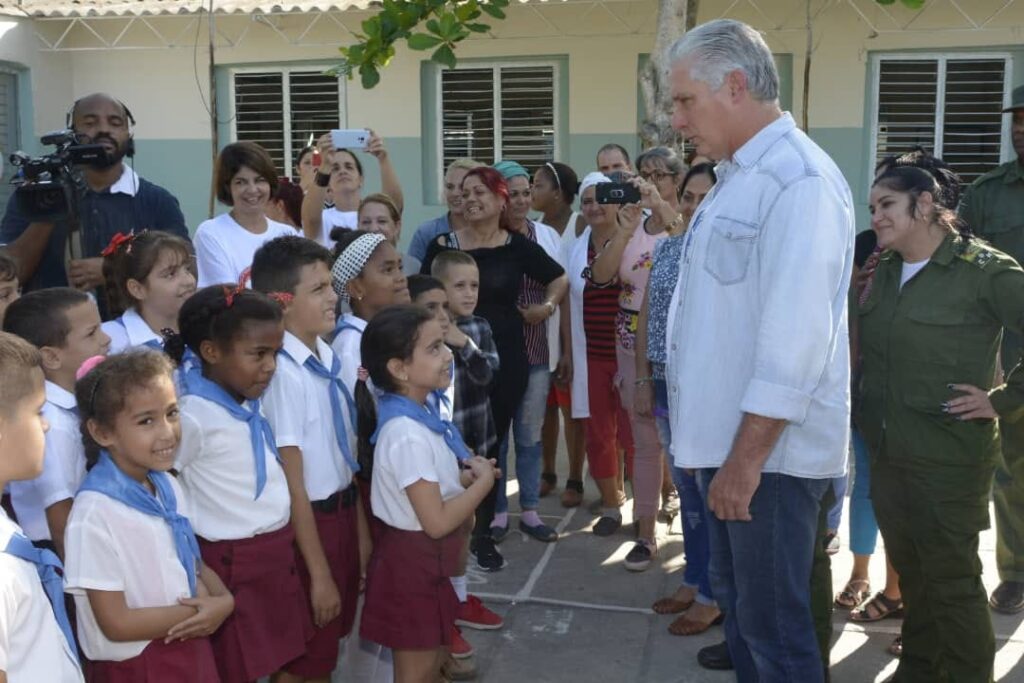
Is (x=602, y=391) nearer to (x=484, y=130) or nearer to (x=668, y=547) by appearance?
(x=668, y=547)

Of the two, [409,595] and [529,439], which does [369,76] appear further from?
[409,595]

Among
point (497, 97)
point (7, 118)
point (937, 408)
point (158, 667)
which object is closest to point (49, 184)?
point (158, 667)

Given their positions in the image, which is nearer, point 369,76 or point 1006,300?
point 1006,300

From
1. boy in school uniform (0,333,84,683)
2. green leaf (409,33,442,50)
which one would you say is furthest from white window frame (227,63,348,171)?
boy in school uniform (0,333,84,683)

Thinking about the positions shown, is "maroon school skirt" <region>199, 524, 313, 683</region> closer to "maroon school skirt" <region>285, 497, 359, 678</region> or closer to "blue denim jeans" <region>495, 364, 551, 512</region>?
"maroon school skirt" <region>285, 497, 359, 678</region>

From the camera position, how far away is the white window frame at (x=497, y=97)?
1130 centimetres

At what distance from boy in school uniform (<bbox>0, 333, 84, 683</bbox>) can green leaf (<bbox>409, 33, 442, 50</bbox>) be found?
13.4 feet

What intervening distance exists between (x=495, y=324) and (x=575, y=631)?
144 centimetres

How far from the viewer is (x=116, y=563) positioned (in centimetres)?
232

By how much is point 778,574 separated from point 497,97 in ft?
31.6

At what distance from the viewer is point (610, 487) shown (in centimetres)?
506

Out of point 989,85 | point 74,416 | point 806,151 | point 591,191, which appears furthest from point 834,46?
point 74,416

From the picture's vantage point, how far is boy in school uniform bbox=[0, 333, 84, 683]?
1.97 m

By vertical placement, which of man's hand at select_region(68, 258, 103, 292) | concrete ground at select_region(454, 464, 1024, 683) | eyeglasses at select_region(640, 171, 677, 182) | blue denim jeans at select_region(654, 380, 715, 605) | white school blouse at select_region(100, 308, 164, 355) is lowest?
concrete ground at select_region(454, 464, 1024, 683)
